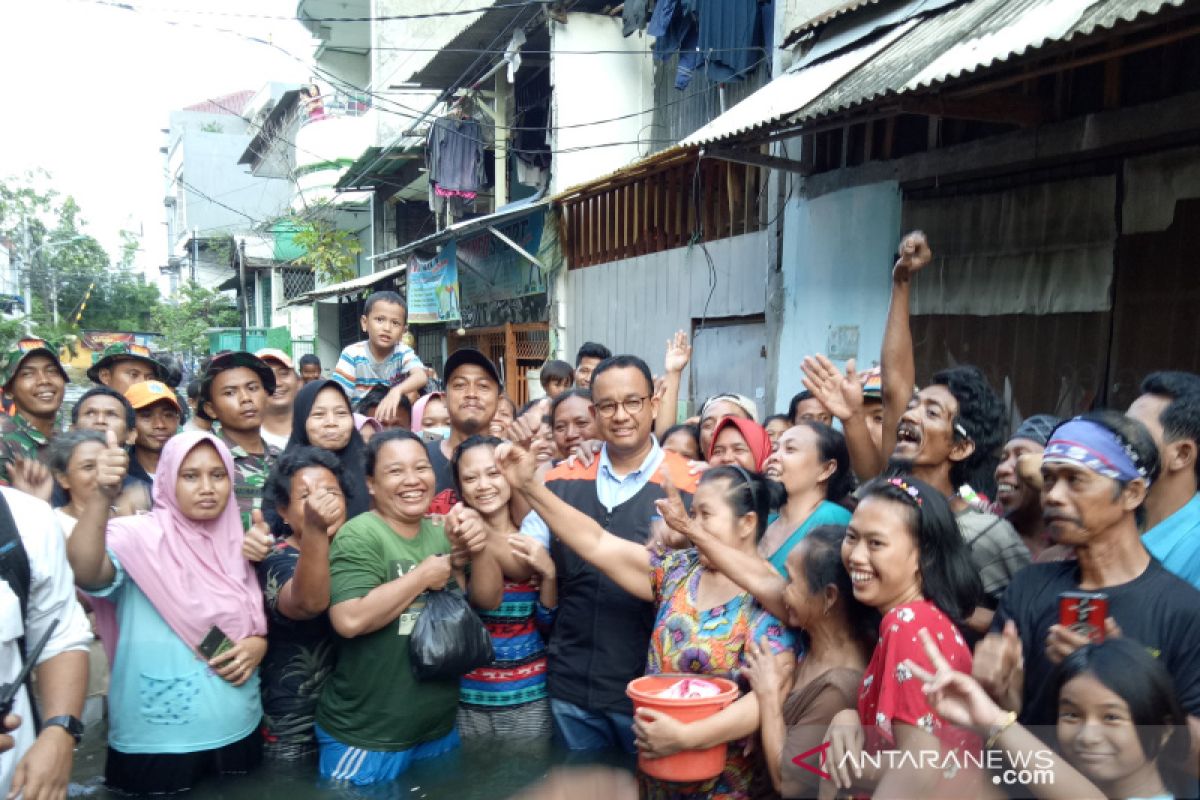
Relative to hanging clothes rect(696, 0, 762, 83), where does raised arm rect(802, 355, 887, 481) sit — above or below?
below

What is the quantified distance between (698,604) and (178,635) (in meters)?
1.88

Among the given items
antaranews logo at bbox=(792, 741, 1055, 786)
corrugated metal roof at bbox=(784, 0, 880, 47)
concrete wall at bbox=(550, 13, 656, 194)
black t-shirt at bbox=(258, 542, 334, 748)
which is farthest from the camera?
concrete wall at bbox=(550, 13, 656, 194)

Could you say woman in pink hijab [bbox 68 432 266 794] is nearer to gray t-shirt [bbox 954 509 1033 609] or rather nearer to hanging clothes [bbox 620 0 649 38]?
gray t-shirt [bbox 954 509 1033 609]

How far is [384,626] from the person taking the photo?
2922 millimetres

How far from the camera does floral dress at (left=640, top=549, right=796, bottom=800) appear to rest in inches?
92.7

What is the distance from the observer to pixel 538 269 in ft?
38.8

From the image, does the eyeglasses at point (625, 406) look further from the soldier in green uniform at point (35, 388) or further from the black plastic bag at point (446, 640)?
the soldier in green uniform at point (35, 388)

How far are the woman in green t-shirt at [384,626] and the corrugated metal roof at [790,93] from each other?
3.56 metres

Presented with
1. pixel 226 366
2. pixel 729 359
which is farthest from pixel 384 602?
pixel 729 359

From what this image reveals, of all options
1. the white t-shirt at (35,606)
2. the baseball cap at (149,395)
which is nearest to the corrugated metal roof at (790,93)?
the baseball cap at (149,395)

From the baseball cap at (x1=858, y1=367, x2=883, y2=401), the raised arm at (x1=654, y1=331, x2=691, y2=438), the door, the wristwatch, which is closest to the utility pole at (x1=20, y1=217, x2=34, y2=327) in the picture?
the door

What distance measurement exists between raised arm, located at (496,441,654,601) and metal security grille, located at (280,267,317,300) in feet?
87.8

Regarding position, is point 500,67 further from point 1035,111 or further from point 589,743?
point 589,743

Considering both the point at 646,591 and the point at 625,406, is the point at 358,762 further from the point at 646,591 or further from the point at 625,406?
the point at 625,406
